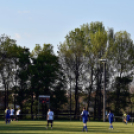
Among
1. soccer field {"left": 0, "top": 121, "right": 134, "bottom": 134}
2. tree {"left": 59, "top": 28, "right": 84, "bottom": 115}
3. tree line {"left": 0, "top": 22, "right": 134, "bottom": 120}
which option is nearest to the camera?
soccer field {"left": 0, "top": 121, "right": 134, "bottom": 134}

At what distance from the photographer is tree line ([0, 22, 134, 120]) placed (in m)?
70.5

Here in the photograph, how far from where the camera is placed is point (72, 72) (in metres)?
73.9

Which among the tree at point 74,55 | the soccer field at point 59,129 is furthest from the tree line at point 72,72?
the soccer field at point 59,129

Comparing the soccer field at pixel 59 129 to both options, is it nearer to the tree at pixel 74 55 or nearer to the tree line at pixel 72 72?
the tree line at pixel 72 72

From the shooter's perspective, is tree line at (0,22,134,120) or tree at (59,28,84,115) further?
tree at (59,28,84,115)

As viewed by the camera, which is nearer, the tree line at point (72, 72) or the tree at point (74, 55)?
the tree line at point (72, 72)

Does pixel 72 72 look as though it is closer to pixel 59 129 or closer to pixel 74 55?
pixel 74 55

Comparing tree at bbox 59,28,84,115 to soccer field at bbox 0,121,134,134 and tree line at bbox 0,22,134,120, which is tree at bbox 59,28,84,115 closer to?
tree line at bbox 0,22,134,120

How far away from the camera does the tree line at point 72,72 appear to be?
70500 millimetres

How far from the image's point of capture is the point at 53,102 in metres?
69.5

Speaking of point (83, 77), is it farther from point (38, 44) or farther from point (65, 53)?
point (38, 44)

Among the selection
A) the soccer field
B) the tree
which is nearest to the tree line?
the tree

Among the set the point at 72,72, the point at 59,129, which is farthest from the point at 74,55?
the point at 59,129

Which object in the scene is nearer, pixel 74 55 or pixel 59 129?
pixel 59 129
